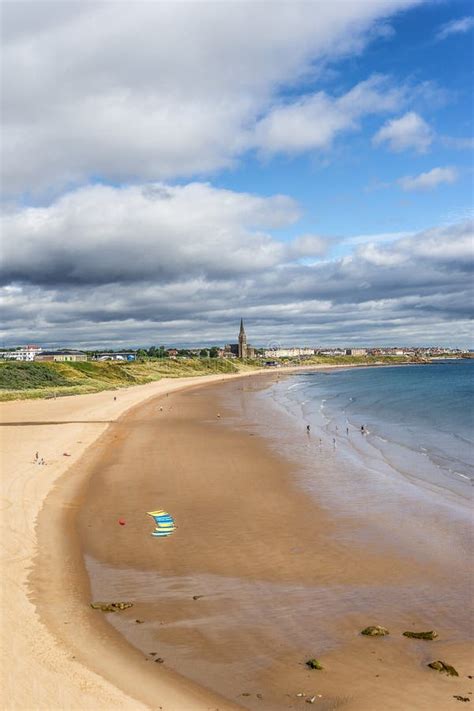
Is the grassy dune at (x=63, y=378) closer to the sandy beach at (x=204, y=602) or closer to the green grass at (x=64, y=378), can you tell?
the green grass at (x=64, y=378)

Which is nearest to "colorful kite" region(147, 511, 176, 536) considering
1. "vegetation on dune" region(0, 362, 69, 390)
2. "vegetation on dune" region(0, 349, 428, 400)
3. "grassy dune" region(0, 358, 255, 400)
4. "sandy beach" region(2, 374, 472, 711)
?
"sandy beach" region(2, 374, 472, 711)

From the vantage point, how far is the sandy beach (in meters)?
8.63

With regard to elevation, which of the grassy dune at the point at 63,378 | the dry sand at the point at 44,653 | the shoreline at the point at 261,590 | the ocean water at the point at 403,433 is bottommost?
the ocean water at the point at 403,433

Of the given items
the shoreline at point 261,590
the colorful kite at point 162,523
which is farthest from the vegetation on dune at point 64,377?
the colorful kite at point 162,523

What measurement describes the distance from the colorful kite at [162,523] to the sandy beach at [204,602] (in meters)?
0.27

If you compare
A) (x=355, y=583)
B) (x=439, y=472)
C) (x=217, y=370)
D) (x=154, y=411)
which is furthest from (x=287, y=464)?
(x=217, y=370)

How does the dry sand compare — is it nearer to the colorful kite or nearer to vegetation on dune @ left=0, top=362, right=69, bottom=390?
the colorful kite

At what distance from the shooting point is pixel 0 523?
651 inches

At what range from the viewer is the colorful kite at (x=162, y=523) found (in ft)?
54.9

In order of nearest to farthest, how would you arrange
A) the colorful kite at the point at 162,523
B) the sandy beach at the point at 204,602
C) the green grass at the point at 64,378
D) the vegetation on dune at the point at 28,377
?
the sandy beach at the point at 204,602 → the colorful kite at the point at 162,523 → the green grass at the point at 64,378 → the vegetation on dune at the point at 28,377

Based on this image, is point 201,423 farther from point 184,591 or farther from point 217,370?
point 217,370

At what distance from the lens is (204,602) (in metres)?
11.9

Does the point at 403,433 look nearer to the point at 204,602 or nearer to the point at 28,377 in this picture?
the point at 204,602

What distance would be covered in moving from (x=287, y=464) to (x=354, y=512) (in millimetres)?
8880
